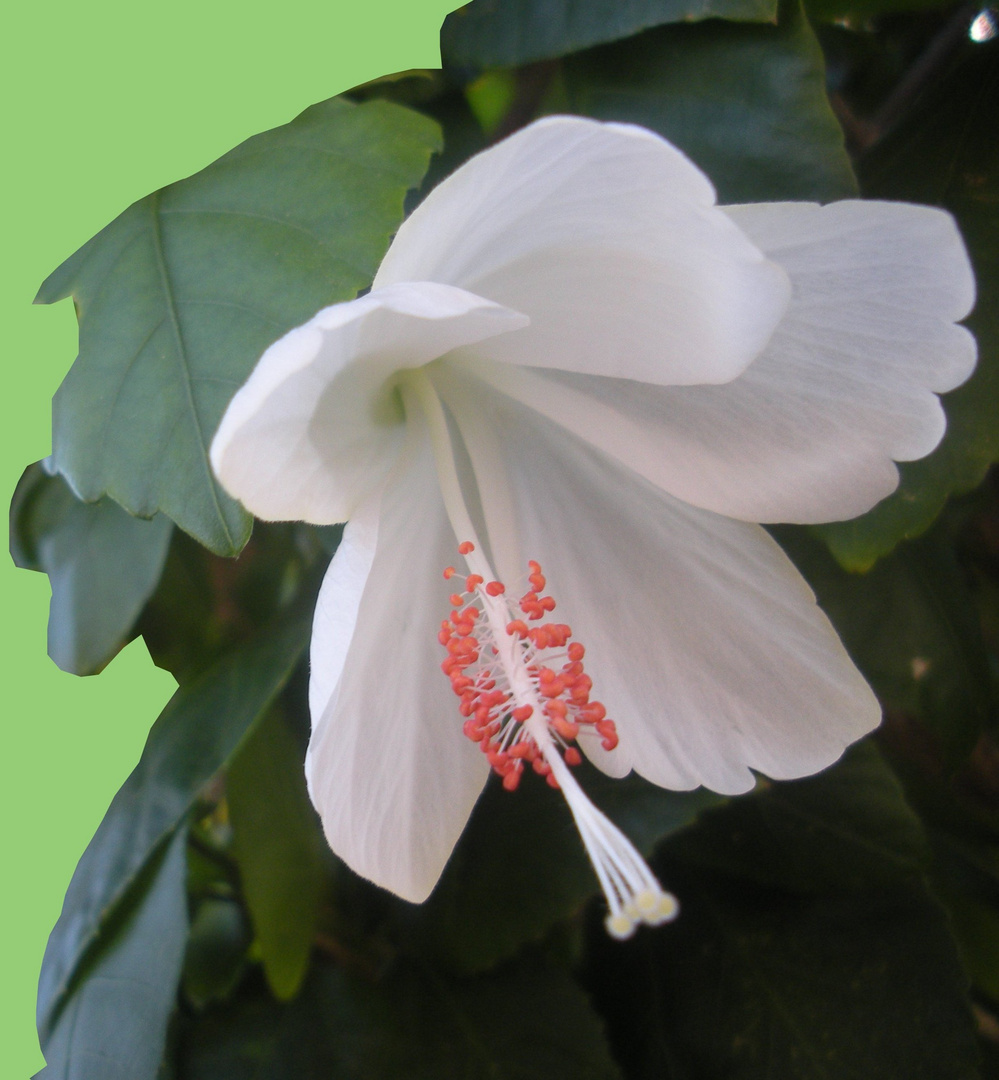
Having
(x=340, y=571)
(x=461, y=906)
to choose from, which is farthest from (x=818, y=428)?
(x=461, y=906)

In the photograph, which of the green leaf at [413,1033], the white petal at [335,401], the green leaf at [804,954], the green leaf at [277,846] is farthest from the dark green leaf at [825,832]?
the white petal at [335,401]

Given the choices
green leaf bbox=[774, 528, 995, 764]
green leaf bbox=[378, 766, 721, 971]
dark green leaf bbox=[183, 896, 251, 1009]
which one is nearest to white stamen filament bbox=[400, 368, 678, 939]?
green leaf bbox=[378, 766, 721, 971]

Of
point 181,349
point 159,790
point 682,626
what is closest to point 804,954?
point 682,626

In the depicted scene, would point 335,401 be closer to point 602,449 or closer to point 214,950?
point 602,449

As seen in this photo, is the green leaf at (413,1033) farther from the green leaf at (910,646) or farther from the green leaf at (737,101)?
the green leaf at (737,101)

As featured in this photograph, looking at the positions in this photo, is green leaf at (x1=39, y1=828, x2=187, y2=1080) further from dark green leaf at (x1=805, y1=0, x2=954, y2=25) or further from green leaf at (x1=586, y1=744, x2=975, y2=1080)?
dark green leaf at (x1=805, y1=0, x2=954, y2=25)

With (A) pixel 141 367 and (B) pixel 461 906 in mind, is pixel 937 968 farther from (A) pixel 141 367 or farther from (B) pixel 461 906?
(A) pixel 141 367

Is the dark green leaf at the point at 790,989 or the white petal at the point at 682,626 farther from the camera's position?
the dark green leaf at the point at 790,989
